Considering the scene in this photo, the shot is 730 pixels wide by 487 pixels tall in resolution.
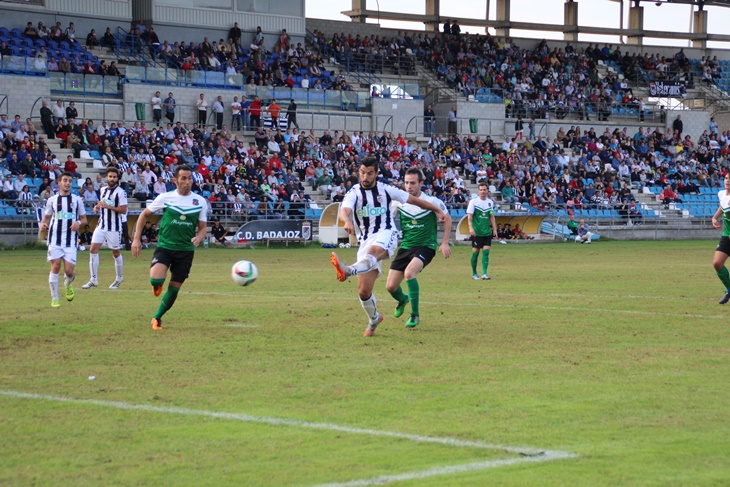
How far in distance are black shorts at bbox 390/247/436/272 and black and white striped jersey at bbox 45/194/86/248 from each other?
572 centimetres

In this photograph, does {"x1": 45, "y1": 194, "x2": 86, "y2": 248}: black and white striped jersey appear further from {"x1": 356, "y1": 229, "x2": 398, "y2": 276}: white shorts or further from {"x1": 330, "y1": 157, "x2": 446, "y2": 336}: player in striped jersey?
{"x1": 356, "y1": 229, "x2": 398, "y2": 276}: white shorts

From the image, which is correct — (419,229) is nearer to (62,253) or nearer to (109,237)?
(62,253)

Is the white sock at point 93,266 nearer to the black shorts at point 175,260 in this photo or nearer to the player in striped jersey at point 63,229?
the player in striped jersey at point 63,229

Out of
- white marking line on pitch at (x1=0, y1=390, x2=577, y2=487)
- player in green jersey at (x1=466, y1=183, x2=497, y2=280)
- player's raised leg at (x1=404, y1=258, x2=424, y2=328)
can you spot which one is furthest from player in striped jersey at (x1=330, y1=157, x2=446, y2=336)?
player in green jersey at (x1=466, y1=183, x2=497, y2=280)

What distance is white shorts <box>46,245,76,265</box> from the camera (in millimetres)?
16484

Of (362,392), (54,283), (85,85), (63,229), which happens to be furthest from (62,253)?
(85,85)

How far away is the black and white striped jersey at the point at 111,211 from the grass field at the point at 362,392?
331 centimetres

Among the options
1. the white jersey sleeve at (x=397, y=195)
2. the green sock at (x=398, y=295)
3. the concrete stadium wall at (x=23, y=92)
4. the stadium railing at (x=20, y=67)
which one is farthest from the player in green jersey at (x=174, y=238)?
the stadium railing at (x=20, y=67)

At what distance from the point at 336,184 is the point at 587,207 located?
1279cm

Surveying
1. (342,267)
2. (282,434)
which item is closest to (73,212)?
(342,267)

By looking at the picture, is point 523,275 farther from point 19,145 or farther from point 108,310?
point 19,145

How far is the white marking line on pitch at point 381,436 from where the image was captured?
6.20 metres

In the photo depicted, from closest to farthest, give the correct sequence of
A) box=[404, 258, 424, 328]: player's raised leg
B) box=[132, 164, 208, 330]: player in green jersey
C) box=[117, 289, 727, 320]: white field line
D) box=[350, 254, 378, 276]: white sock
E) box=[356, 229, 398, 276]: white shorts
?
box=[350, 254, 378, 276]: white sock → box=[356, 229, 398, 276]: white shorts → box=[132, 164, 208, 330]: player in green jersey → box=[404, 258, 424, 328]: player's raised leg → box=[117, 289, 727, 320]: white field line

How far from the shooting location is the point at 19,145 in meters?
35.6
